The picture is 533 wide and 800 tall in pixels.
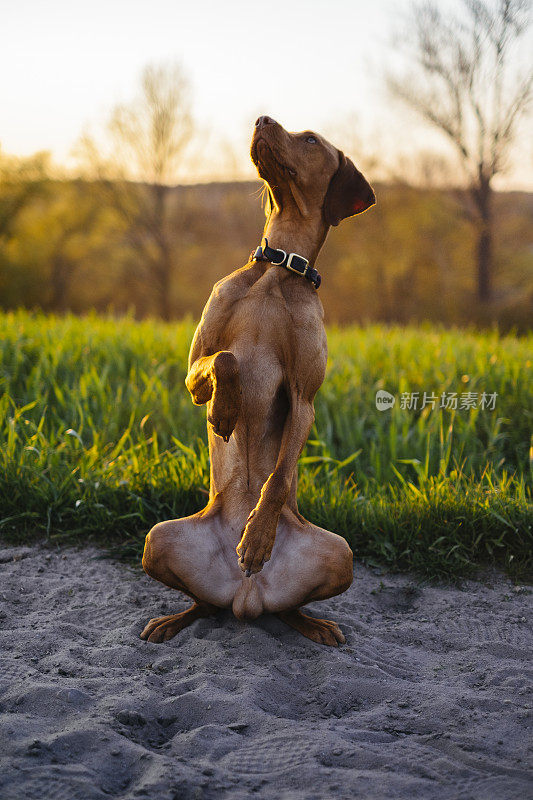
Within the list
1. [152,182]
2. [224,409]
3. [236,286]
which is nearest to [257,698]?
[224,409]

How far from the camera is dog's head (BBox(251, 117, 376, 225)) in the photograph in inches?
101

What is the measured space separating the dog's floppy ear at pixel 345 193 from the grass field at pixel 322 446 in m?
1.76

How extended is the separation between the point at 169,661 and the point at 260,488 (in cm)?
74

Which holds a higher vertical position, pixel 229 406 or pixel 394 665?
pixel 229 406

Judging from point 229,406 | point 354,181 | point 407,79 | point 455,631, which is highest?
point 407,79

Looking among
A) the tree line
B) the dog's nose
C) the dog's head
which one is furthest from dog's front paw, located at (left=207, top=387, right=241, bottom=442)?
the tree line

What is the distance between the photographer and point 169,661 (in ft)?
8.55

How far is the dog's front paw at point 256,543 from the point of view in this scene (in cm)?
239

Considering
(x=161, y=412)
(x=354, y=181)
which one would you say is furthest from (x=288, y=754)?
(x=161, y=412)

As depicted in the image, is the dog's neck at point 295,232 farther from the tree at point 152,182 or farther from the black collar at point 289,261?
the tree at point 152,182

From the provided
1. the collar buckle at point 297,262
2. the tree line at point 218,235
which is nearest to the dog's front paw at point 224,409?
the collar buckle at point 297,262

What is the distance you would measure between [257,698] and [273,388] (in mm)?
1118

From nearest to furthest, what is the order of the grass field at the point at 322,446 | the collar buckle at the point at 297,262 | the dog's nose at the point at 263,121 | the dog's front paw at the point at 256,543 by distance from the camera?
the dog's front paw at the point at 256,543 < the dog's nose at the point at 263,121 < the collar buckle at the point at 297,262 < the grass field at the point at 322,446

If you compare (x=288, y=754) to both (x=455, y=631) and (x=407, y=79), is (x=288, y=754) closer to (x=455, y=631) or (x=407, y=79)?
(x=455, y=631)
